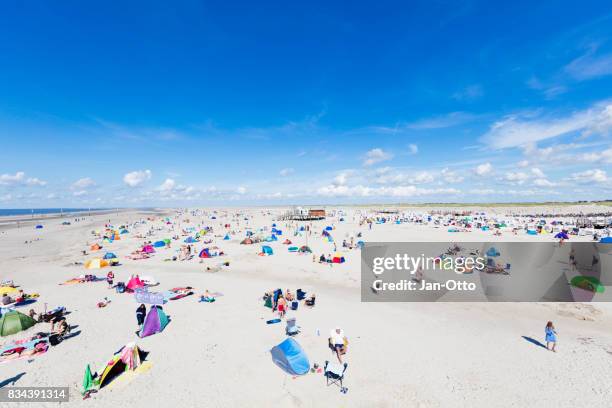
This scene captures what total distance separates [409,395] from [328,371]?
8.28ft

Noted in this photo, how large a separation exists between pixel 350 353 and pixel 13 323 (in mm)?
14874

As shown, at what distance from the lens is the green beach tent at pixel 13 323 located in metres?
11.8

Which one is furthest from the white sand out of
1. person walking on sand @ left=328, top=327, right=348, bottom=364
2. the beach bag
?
person walking on sand @ left=328, top=327, right=348, bottom=364

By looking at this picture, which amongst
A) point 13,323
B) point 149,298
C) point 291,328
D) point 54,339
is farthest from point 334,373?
point 13,323

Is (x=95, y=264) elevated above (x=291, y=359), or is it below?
above

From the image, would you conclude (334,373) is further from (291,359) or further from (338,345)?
(291,359)

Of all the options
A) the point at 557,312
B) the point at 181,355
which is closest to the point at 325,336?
the point at 181,355

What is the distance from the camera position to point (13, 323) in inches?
471

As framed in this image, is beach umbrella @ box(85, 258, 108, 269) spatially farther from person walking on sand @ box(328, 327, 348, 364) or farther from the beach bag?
person walking on sand @ box(328, 327, 348, 364)

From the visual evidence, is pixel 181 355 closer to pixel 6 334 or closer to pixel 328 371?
pixel 328 371

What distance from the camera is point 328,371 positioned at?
28.3ft

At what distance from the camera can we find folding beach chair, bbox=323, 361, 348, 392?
8.63m

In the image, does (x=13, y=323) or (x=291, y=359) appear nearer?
→ (x=291, y=359)

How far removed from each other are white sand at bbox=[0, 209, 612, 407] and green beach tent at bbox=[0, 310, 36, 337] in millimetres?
348
